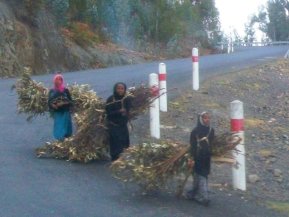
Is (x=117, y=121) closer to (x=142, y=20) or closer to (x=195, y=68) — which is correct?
(x=195, y=68)

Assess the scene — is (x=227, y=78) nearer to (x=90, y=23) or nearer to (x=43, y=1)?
(x=43, y=1)

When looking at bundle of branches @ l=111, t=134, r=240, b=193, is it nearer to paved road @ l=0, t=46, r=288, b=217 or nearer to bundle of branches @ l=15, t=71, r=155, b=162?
paved road @ l=0, t=46, r=288, b=217

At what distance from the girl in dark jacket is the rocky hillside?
20.0 m

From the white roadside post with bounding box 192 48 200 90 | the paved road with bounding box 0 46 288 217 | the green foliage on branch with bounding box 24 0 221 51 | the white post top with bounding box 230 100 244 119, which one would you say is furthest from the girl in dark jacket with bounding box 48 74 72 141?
the green foliage on branch with bounding box 24 0 221 51

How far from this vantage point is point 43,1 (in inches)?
1608

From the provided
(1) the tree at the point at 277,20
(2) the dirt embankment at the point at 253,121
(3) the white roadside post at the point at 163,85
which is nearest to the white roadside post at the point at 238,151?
(2) the dirt embankment at the point at 253,121

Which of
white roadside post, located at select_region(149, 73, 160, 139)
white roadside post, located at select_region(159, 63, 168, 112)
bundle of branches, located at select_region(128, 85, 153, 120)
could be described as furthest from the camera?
white roadside post, located at select_region(159, 63, 168, 112)

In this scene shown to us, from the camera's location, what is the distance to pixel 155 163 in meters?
10.8

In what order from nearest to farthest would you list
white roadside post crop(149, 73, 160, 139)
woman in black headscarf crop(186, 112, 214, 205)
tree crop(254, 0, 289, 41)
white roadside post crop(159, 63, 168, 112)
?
woman in black headscarf crop(186, 112, 214, 205) < white roadside post crop(149, 73, 160, 139) < white roadside post crop(159, 63, 168, 112) < tree crop(254, 0, 289, 41)

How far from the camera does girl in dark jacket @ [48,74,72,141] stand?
13.1m

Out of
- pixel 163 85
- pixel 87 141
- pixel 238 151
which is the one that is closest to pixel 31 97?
pixel 87 141

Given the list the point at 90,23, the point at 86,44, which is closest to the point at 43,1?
the point at 86,44

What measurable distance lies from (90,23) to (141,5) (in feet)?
26.6

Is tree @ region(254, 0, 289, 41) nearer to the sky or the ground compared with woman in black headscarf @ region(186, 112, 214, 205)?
nearer to the sky
